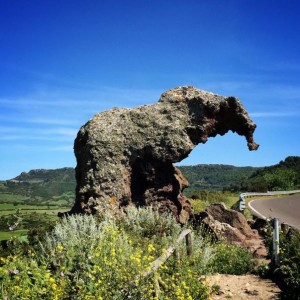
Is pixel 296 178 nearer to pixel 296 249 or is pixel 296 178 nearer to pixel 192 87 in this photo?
pixel 192 87

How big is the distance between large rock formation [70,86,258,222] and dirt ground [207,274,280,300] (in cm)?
504

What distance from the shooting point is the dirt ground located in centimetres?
954

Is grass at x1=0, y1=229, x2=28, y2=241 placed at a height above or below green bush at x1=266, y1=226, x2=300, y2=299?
above

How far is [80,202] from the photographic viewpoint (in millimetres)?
14719

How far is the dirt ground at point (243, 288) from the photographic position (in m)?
9.54

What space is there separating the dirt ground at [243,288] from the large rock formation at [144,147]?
5.04 meters

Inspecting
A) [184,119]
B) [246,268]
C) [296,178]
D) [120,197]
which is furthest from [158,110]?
[296,178]

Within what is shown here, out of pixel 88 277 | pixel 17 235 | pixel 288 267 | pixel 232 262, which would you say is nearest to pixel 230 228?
pixel 232 262

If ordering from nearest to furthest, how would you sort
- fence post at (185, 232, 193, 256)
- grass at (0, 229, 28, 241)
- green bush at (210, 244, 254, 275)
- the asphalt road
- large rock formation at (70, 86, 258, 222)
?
grass at (0, 229, 28, 241) → fence post at (185, 232, 193, 256) → green bush at (210, 244, 254, 275) → large rock formation at (70, 86, 258, 222) → the asphalt road

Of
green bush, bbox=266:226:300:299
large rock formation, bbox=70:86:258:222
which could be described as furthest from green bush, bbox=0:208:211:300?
large rock formation, bbox=70:86:258:222

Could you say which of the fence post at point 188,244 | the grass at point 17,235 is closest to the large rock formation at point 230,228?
the fence post at point 188,244

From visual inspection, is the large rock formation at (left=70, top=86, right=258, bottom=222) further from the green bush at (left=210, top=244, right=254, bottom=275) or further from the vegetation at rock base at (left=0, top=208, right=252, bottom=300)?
the vegetation at rock base at (left=0, top=208, right=252, bottom=300)

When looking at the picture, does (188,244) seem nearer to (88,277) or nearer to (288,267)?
(288,267)

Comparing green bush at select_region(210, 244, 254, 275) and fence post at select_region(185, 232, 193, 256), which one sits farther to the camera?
green bush at select_region(210, 244, 254, 275)
